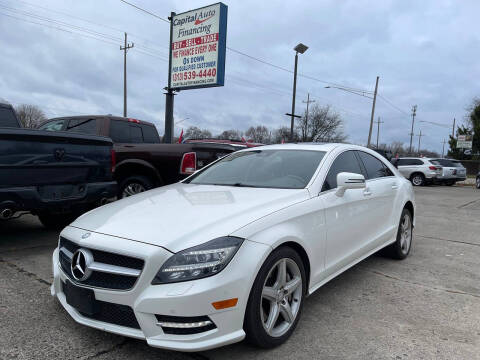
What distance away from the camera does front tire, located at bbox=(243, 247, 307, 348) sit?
238 cm

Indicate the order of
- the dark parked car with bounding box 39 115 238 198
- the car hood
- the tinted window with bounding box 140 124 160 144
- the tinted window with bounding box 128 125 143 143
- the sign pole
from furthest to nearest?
the sign pole, the tinted window with bounding box 140 124 160 144, the tinted window with bounding box 128 125 143 143, the dark parked car with bounding box 39 115 238 198, the car hood

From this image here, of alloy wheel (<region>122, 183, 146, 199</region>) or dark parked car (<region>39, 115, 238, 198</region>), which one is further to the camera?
alloy wheel (<region>122, 183, 146, 199</region>)

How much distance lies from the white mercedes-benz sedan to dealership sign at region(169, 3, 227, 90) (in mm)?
9287

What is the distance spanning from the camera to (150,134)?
7.86 m

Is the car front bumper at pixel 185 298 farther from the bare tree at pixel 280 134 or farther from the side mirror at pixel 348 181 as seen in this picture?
the bare tree at pixel 280 134

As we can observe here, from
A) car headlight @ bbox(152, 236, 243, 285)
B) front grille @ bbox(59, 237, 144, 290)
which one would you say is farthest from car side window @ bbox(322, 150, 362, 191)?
front grille @ bbox(59, 237, 144, 290)

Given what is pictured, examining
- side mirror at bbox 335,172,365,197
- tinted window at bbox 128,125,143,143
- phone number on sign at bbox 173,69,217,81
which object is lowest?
side mirror at bbox 335,172,365,197

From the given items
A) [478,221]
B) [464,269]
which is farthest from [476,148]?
[464,269]

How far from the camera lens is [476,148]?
131 ft

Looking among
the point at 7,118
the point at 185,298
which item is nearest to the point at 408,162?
the point at 7,118

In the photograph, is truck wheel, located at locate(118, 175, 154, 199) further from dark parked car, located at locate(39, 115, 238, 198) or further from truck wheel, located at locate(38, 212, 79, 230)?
truck wheel, located at locate(38, 212, 79, 230)

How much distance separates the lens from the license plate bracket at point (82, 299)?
Result: 238 centimetres

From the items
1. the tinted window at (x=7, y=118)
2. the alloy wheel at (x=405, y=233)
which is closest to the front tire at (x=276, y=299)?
the alloy wheel at (x=405, y=233)

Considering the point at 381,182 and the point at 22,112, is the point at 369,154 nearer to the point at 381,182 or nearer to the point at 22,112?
the point at 381,182
